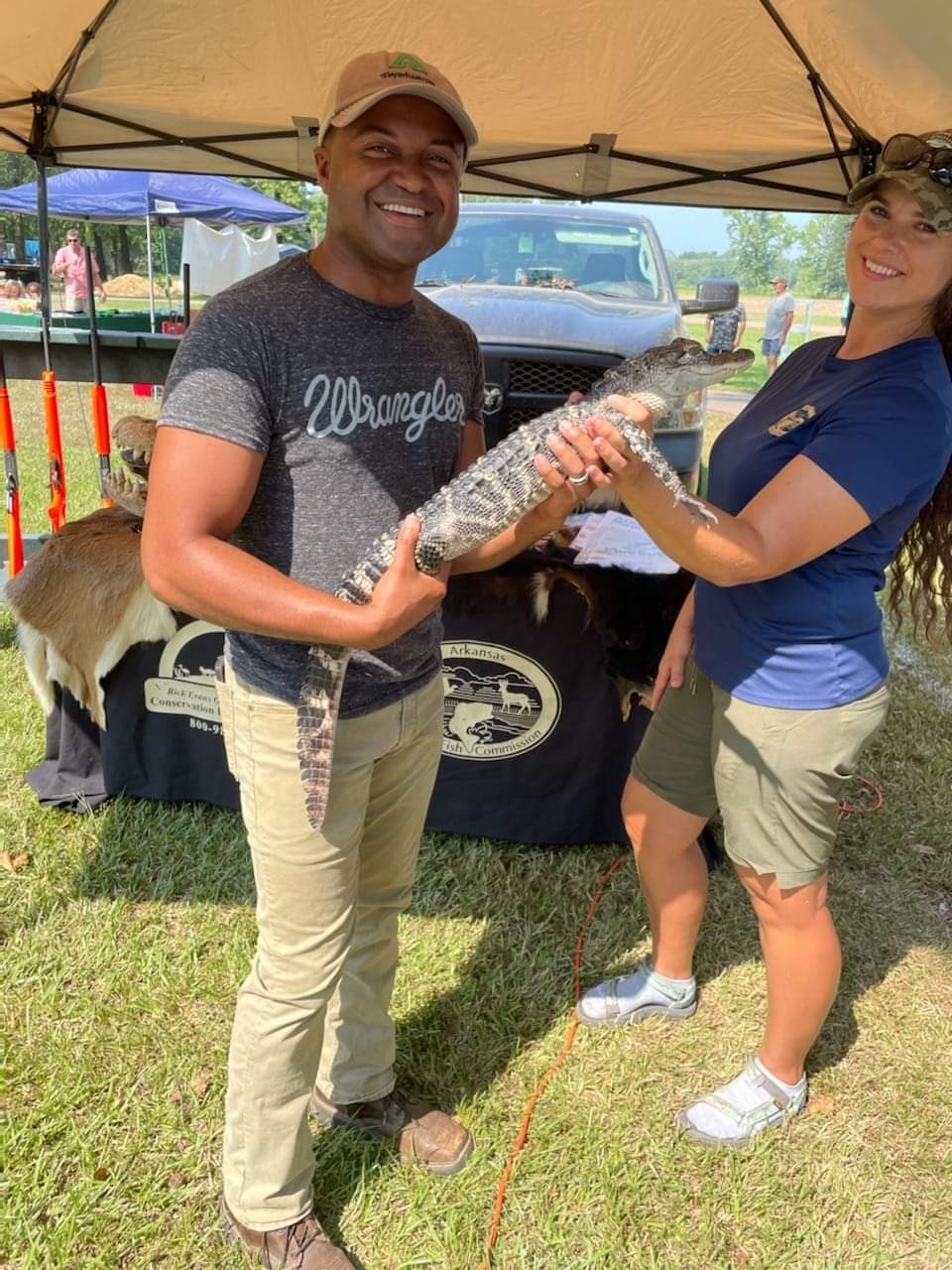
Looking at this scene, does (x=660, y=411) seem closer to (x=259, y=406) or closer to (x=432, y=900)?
(x=259, y=406)

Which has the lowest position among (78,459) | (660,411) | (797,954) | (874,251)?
(78,459)

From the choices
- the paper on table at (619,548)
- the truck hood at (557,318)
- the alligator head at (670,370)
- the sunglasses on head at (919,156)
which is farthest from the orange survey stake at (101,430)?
the sunglasses on head at (919,156)

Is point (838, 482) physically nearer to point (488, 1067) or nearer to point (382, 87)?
point (382, 87)

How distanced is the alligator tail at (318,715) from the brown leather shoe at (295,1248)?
112cm

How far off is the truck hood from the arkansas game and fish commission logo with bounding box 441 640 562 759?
268 centimetres

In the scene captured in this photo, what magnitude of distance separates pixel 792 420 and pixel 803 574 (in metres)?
0.37

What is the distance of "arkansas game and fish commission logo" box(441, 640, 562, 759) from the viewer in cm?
343

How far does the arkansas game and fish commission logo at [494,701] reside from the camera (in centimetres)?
343

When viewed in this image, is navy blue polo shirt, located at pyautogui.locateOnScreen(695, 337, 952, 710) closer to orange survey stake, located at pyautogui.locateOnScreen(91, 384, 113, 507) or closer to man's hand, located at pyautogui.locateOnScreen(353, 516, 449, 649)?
man's hand, located at pyautogui.locateOnScreen(353, 516, 449, 649)

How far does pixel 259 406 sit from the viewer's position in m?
1.52

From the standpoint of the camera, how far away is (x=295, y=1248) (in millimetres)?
1996

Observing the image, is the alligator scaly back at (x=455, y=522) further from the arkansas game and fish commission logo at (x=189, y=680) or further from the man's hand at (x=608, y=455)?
the arkansas game and fish commission logo at (x=189, y=680)

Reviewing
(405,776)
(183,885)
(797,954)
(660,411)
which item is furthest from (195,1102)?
(660,411)

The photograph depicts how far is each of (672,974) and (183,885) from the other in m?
1.90
